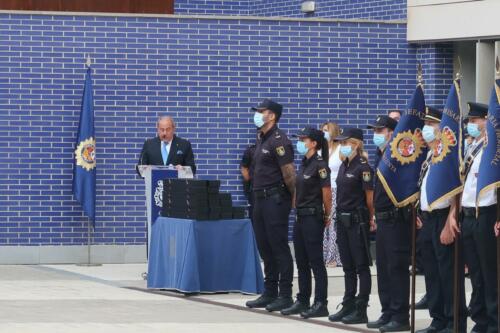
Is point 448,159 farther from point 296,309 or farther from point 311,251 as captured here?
point 296,309

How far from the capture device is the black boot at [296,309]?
15.3m

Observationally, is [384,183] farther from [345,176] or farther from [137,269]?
[137,269]

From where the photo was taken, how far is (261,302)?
15.9 meters

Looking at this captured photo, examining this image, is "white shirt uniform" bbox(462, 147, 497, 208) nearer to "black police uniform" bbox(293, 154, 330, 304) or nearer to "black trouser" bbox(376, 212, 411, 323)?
"black trouser" bbox(376, 212, 411, 323)

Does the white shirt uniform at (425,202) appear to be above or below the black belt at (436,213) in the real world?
above

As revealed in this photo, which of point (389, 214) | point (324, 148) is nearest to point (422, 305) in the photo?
point (324, 148)

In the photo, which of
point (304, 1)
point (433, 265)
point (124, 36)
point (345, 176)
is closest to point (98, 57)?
point (124, 36)

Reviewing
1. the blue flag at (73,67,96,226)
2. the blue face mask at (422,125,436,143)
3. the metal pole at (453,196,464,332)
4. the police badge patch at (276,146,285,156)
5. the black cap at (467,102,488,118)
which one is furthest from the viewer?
the blue flag at (73,67,96,226)

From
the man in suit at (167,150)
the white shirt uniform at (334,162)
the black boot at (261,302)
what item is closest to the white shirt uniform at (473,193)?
the black boot at (261,302)

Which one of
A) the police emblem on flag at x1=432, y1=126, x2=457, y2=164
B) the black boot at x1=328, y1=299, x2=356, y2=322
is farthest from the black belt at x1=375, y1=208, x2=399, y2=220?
the black boot at x1=328, y1=299, x2=356, y2=322

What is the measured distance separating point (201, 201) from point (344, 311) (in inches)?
113

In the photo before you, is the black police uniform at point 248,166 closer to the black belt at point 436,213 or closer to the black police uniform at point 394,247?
the black police uniform at point 394,247

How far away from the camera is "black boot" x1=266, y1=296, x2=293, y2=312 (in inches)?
615

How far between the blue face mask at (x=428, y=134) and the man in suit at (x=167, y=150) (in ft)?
18.7
